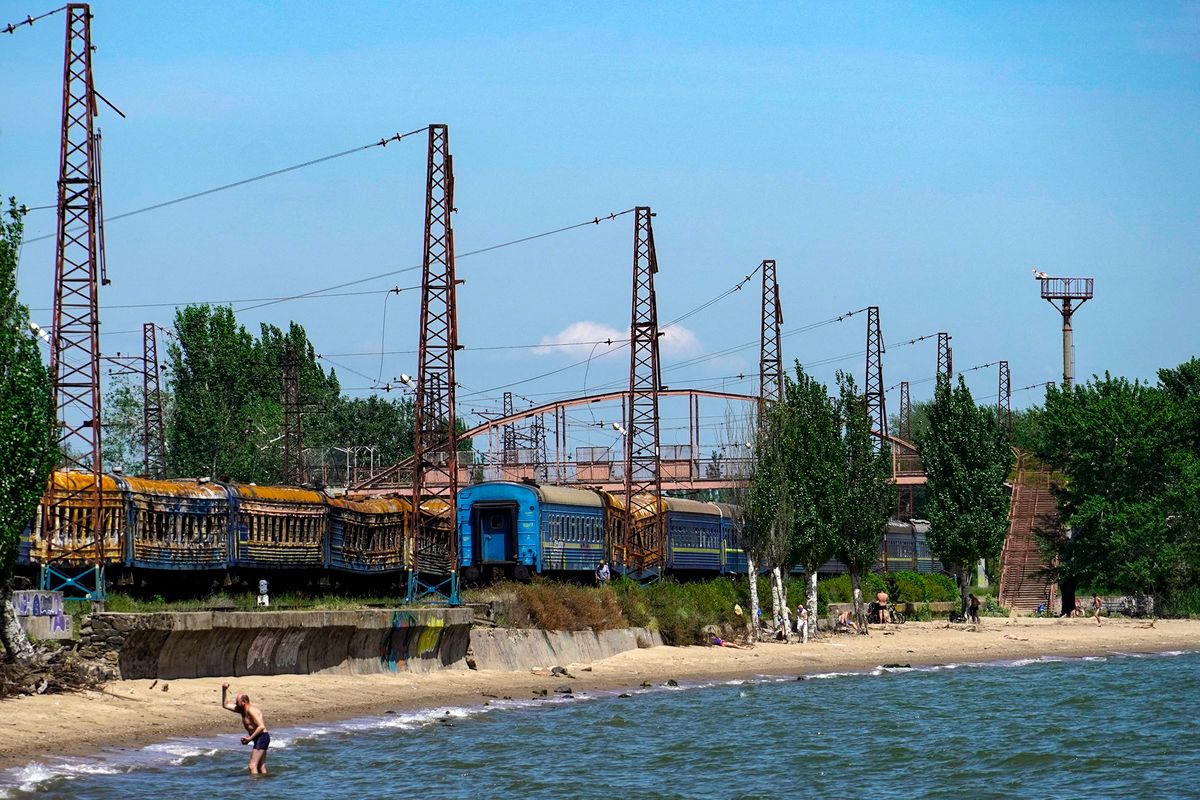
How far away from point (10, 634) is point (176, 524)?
12213mm

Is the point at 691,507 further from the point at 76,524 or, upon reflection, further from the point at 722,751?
the point at 76,524

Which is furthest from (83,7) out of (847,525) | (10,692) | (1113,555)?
(1113,555)

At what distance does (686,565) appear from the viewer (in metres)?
58.9

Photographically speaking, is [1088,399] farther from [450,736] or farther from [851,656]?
[450,736]

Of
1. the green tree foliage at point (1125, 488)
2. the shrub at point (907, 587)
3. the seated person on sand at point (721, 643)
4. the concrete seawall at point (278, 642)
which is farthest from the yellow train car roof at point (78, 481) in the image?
the shrub at point (907, 587)

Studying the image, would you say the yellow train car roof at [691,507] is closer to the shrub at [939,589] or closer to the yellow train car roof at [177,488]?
the shrub at [939,589]

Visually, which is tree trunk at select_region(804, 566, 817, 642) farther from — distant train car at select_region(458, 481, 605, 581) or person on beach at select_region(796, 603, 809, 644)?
distant train car at select_region(458, 481, 605, 581)

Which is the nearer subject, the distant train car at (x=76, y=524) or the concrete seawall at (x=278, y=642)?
the concrete seawall at (x=278, y=642)

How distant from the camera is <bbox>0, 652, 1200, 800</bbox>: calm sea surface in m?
24.0

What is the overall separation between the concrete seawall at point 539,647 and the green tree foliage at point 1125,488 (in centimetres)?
2497

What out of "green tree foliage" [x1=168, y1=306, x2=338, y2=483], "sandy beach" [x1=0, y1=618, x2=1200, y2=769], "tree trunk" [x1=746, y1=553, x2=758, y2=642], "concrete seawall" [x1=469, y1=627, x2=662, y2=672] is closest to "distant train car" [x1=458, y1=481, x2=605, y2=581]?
"concrete seawall" [x1=469, y1=627, x2=662, y2=672]

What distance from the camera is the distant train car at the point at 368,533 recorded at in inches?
1767

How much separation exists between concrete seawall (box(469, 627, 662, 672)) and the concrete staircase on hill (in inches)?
1123

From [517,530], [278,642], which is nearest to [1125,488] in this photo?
[517,530]
